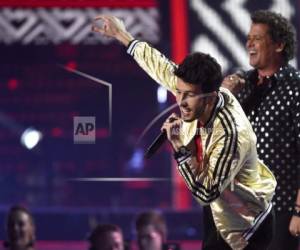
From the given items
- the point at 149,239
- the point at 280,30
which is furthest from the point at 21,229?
the point at 280,30

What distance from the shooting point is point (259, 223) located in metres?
2.84

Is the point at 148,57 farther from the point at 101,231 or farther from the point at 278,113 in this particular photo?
the point at 101,231

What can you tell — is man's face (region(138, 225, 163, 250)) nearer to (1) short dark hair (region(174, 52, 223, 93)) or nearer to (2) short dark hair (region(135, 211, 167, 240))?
(2) short dark hair (region(135, 211, 167, 240))

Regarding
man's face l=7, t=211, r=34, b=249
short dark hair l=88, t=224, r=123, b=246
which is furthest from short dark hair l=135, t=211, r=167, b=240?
man's face l=7, t=211, r=34, b=249

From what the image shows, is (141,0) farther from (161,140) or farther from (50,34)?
(161,140)

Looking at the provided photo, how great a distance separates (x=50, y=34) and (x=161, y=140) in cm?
151

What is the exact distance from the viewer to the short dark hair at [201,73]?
2.69 metres

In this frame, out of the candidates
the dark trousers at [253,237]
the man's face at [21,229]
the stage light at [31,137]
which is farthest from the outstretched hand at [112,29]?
the man's face at [21,229]

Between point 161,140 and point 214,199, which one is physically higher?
point 161,140

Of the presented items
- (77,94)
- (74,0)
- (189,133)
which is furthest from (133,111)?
(189,133)

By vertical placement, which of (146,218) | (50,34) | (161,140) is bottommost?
(146,218)

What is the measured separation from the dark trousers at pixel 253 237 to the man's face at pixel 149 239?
1.09 metres
